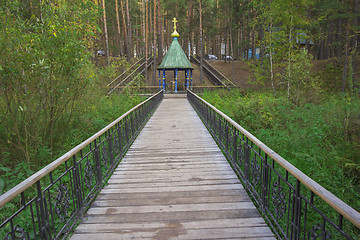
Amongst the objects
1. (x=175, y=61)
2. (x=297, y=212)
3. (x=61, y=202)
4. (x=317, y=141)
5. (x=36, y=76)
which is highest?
(x=175, y=61)

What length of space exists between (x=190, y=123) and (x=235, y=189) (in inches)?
236

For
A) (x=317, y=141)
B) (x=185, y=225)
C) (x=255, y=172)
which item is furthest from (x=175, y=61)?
(x=185, y=225)

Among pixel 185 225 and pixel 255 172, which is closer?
pixel 185 225

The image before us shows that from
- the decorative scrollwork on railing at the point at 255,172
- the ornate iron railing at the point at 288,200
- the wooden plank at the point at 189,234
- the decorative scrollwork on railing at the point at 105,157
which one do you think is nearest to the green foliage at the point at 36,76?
the decorative scrollwork on railing at the point at 105,157

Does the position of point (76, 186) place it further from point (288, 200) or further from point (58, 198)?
point (288, 200)

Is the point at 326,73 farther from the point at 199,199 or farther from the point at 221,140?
the point at 199,199

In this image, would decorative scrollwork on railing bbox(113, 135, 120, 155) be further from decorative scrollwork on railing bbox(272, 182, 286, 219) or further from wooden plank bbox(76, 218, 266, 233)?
decorative scrollwork on railing bbox(272, 182, 286, 219)

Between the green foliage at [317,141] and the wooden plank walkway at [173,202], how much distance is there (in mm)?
1907

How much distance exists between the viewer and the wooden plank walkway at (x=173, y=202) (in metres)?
2.93

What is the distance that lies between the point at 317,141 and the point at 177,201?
5.09 m

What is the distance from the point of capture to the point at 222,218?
10.5ft

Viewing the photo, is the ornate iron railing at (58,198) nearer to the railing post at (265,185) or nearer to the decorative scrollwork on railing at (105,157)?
the decorative scrollwork on railing at (105,157)

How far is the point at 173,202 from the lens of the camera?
3662 mm

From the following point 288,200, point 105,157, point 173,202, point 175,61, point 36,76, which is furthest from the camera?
point 175,61
